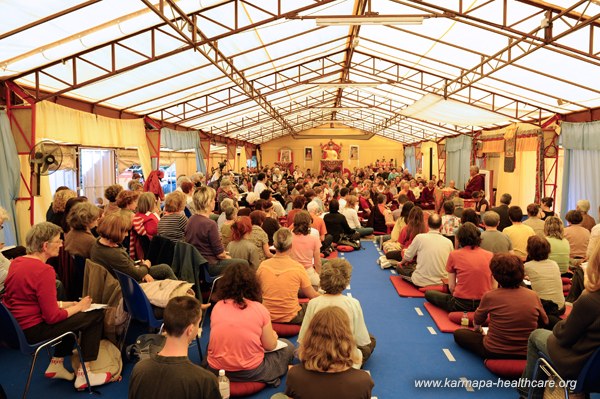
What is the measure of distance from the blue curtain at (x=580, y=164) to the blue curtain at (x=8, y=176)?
1057 cm

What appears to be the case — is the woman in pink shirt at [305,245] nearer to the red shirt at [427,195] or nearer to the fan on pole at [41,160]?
the fan on pole at [41,160]

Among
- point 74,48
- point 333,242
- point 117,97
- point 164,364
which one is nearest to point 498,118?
point 333,242

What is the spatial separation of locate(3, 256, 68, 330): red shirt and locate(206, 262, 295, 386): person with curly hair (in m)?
1.04

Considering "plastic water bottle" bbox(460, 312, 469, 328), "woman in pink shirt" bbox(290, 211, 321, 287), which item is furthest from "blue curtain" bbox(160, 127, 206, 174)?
"plastic water bottle" bbox(460, 312, 469, 328)

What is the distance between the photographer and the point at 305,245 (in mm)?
5254

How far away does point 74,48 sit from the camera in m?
6.64

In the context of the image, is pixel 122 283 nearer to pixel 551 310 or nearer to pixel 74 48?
pixel 551 310

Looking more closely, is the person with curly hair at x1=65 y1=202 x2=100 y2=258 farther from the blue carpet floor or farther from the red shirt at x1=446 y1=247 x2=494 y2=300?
the red shirt at x1=446 y1=247 x2=494 y2=300

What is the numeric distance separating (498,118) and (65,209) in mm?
11722

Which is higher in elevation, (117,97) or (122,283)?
(117,97)

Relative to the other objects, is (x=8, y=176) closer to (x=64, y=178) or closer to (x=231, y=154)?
(x=64, y=178)

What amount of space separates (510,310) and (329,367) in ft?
6.46

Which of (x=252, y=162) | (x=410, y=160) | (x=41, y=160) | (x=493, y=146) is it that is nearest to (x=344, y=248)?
(x=41, y=160)

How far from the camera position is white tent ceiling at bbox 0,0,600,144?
6.14m
